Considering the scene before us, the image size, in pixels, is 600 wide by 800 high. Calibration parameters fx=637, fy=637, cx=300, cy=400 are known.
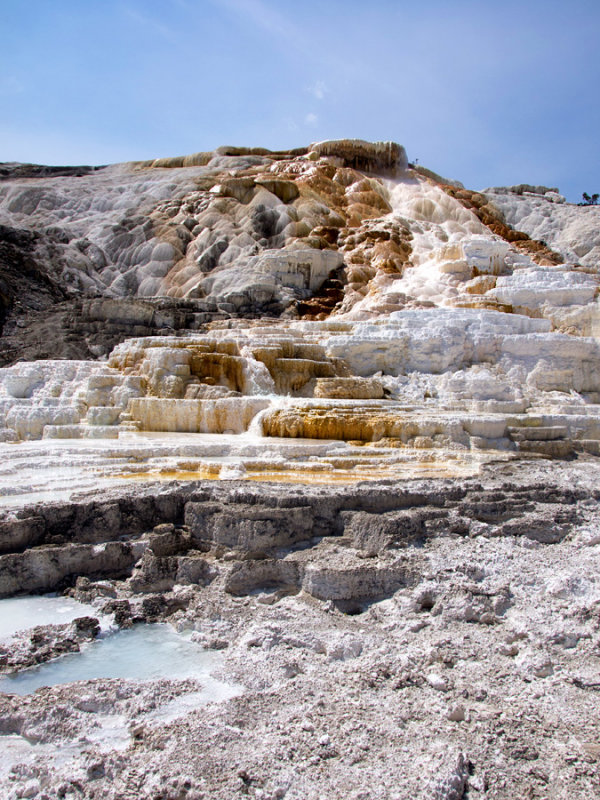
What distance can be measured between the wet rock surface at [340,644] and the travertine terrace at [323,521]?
0.01 metres

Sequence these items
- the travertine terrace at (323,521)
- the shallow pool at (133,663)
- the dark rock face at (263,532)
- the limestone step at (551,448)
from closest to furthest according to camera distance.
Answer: the travertine terrace at (323,521) → the shallow pool at (133,663) → the dark rock face at (263,532) → the limestone step at (551,448)

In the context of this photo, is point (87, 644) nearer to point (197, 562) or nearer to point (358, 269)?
point (197, 562)

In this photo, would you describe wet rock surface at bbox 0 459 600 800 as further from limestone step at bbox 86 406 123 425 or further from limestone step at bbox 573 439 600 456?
limestone step at bbox 86 406 123 425

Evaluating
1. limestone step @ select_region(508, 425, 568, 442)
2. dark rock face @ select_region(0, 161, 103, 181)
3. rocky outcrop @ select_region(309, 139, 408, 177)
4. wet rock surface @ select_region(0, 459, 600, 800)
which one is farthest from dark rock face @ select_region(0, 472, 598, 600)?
dark rock face @ select_region(0, 161, 103, 181)

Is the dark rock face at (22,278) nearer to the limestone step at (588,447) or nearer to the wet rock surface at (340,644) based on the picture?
the wet rock surface at (340,644)

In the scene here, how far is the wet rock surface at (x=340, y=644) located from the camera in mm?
2646

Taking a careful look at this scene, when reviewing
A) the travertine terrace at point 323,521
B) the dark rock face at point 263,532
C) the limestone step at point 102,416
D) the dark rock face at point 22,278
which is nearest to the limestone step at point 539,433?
the travertine terrace at point 323,521

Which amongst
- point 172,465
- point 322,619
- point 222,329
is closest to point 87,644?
point 322,619

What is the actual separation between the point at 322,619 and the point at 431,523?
143cm

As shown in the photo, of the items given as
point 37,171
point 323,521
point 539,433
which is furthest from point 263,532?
point 37,171

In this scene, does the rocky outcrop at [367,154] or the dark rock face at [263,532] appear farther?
the rocky outcrop at [367,154]

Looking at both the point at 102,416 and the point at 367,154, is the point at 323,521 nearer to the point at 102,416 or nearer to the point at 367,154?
the point at 102,416

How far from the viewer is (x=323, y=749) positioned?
2.76m

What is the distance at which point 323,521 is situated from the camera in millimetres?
5199
